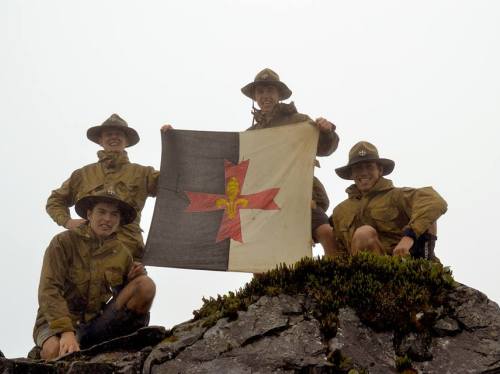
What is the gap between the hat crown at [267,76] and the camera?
32.0 ft

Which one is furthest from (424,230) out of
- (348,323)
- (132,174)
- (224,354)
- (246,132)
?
(132,174)

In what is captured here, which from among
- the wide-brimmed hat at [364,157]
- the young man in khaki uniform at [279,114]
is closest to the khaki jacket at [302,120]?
the young man in khaki uniform at [279,114]

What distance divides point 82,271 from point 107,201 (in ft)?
2.95

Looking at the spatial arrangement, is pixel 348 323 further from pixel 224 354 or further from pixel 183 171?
pixel 183 171

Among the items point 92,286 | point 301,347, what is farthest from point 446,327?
point 92,286

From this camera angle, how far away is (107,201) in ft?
Answer: 26.3

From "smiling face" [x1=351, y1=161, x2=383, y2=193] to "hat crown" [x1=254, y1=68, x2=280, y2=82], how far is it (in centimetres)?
210

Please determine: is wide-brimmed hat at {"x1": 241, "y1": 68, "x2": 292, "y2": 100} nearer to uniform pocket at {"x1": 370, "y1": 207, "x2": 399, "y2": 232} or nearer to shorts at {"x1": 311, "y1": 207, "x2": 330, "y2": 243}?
shorts at {"x1": 311, "y1": 207, "x2": 330, "y2": 243}

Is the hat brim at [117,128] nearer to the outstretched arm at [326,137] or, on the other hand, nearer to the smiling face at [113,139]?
the smiling face at [113,139]

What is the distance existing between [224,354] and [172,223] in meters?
3.55

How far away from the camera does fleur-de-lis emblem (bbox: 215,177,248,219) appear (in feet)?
30.3

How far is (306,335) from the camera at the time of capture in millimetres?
6098

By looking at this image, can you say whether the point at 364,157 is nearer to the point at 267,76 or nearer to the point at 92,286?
the point at 267,76

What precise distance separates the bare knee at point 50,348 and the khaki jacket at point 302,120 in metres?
3.95
